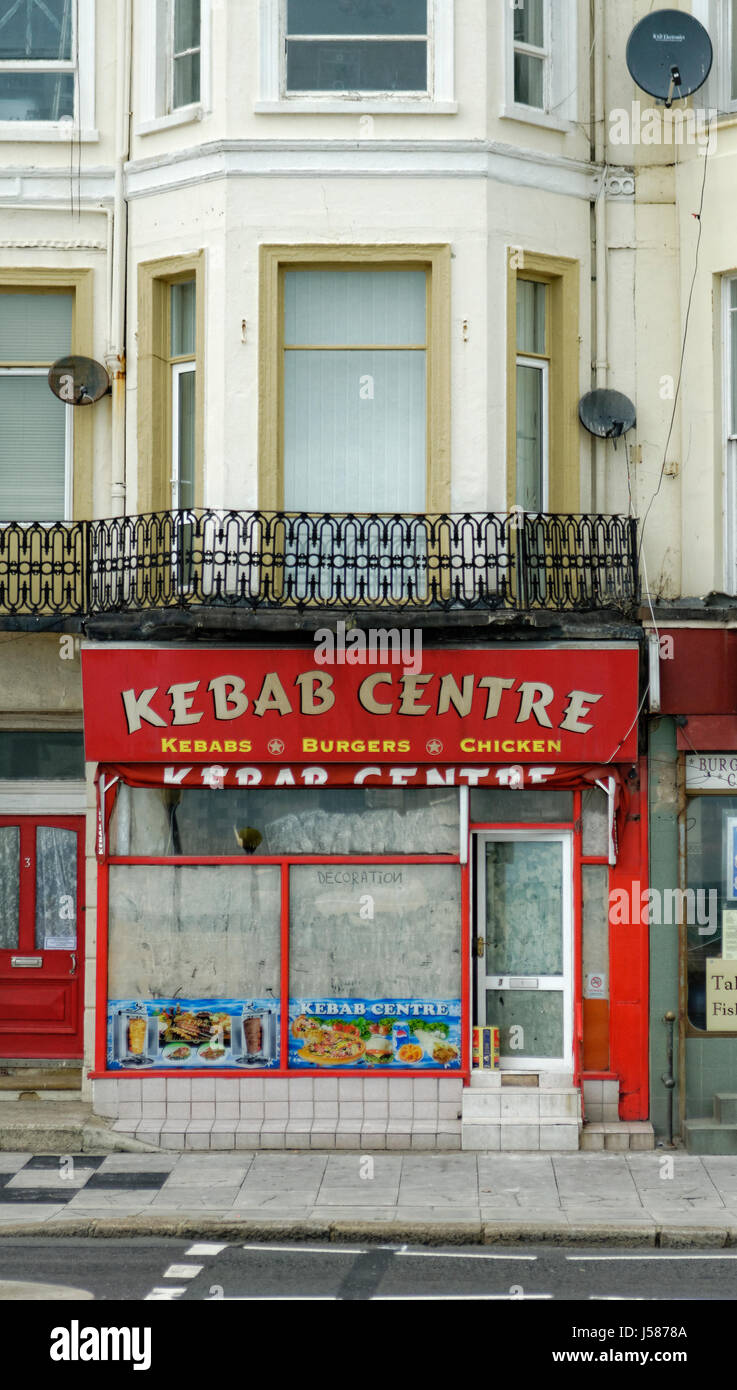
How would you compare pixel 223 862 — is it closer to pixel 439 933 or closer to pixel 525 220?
pixel 439 933

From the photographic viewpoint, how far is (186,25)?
15695mm

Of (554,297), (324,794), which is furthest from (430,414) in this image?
(324,794)

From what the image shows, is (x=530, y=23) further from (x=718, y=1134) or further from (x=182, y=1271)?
(x=182, y=1271)

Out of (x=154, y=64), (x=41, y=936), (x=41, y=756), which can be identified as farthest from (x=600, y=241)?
(x=41, y=936)

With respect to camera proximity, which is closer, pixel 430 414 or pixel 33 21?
pixel 430 414

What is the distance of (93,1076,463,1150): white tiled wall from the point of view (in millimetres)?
14938

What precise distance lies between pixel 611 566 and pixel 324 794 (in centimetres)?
325

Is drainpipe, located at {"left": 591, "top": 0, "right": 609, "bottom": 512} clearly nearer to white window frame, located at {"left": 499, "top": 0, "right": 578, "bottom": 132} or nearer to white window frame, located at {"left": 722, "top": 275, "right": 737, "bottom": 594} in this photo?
white window frame, located at {"left": 499, "top": 0, "right": 578, "bottom": 132}

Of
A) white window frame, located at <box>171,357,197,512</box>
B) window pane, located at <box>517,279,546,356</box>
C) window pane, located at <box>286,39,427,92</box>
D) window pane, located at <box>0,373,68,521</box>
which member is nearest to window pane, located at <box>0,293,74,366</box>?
window pane, located at <box>0,373,68,521</box>

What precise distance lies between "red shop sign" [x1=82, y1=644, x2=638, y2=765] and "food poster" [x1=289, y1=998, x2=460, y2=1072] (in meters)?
2.22

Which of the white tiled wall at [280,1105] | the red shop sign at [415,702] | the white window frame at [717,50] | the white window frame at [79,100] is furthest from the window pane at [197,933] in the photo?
the white window frame at [717,50]

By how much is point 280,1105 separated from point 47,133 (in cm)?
905

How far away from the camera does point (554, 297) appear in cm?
1582

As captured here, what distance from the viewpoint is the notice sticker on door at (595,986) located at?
1529 cm
